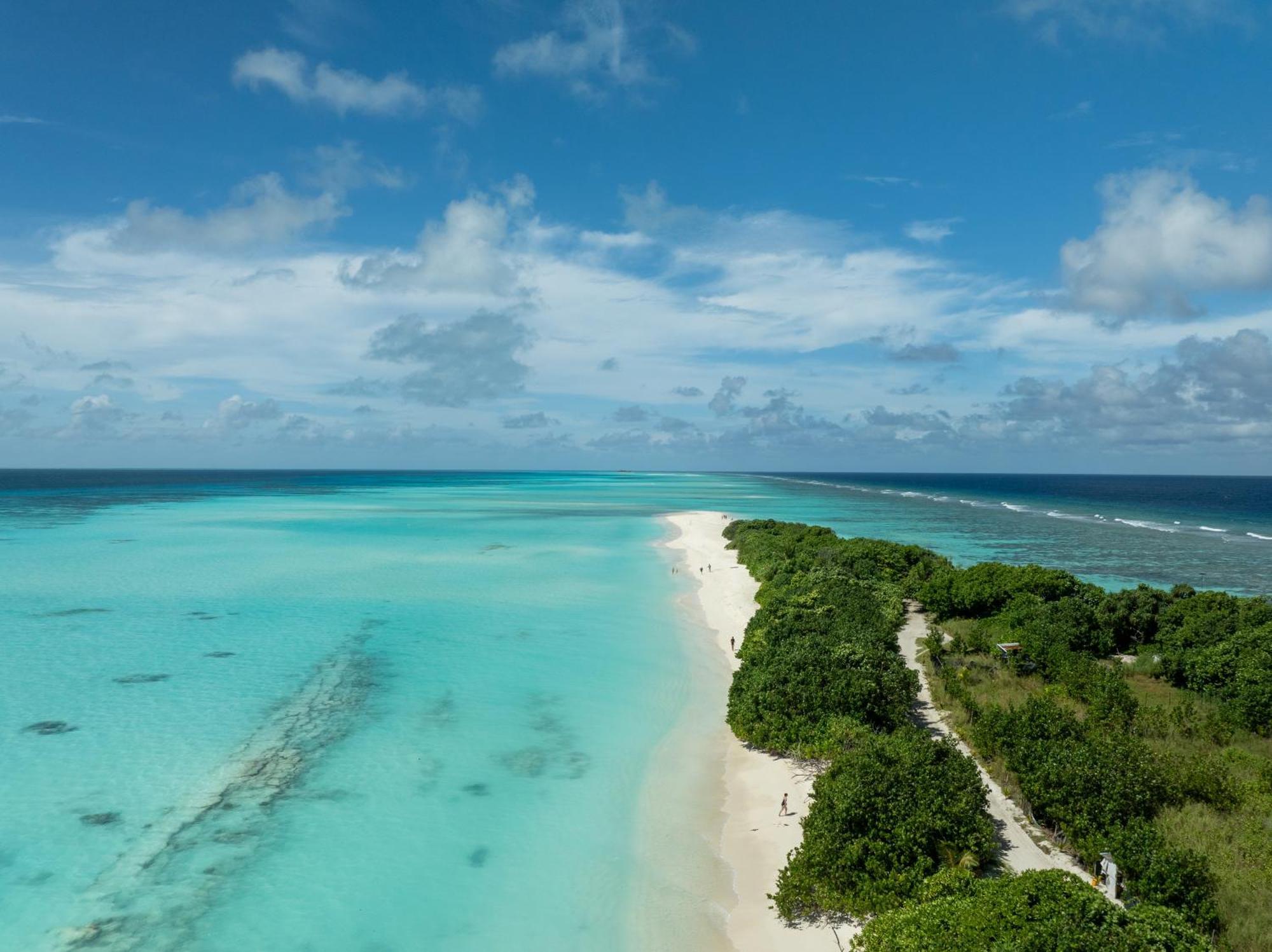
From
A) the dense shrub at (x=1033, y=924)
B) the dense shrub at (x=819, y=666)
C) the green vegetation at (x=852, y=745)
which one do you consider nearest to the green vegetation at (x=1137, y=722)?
the green vegetation at (x=852, y=745)

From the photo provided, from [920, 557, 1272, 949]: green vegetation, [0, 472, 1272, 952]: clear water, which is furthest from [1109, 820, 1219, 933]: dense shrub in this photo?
[0, 472, 1272, 952]: clear water

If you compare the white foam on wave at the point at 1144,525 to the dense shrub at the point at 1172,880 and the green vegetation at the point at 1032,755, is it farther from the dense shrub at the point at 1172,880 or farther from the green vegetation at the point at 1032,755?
the dense shrub at the point at 1172,880

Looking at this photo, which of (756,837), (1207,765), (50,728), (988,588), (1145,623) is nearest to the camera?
(756,837)

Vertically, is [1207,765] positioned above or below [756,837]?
above

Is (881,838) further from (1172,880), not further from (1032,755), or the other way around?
(1032,755)

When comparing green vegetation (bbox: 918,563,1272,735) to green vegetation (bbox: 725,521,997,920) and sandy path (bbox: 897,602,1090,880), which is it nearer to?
green vegetation (bbox: 725,521,997,920)

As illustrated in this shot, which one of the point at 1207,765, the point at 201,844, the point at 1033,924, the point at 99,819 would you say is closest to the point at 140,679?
the point at 99,819

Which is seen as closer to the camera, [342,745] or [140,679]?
[342,745]

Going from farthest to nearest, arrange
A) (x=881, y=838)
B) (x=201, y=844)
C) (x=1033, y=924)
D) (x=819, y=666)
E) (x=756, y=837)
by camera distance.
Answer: (x=819, y=666) < (x=756, y=837) < (x=201, y=844) < (x=881, y=838) < (x=1033, y=924)
